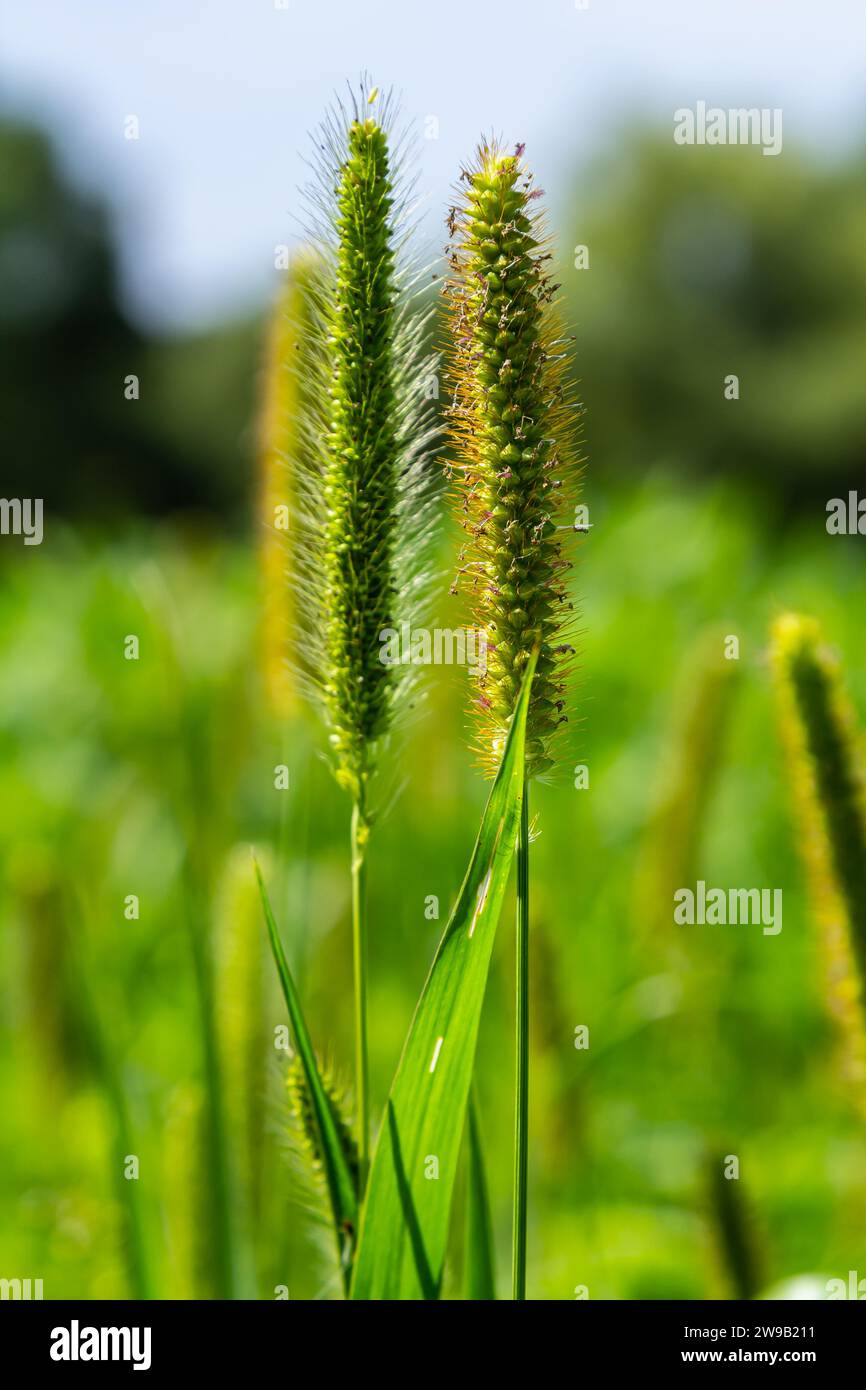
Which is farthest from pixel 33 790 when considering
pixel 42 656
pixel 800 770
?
pixel 800 770

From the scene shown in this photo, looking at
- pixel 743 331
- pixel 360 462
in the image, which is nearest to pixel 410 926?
pixel 360 462

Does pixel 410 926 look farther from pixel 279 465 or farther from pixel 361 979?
pixel 361 979

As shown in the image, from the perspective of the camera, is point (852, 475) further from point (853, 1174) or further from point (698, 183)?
point (853, 1174)

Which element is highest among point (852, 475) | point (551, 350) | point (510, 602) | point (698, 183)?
point (698, 183)

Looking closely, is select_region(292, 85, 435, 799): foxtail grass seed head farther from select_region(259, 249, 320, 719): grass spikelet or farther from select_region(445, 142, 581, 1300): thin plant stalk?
select_region(259, 249, 320, 719): grass spikelet

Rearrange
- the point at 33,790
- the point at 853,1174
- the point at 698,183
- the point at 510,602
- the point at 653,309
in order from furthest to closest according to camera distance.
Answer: the point at 698,183
the point at 653,309
the point at 33,790
the point at 853,1174
the point at 510,602

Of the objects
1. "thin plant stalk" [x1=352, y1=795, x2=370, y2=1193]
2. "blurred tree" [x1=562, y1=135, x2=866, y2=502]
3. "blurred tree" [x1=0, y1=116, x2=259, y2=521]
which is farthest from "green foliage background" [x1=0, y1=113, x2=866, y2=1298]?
"blurred tree" [x1=0, y1=116, x2=259, y2=521]

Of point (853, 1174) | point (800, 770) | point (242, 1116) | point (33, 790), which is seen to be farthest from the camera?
point (33, 790)
